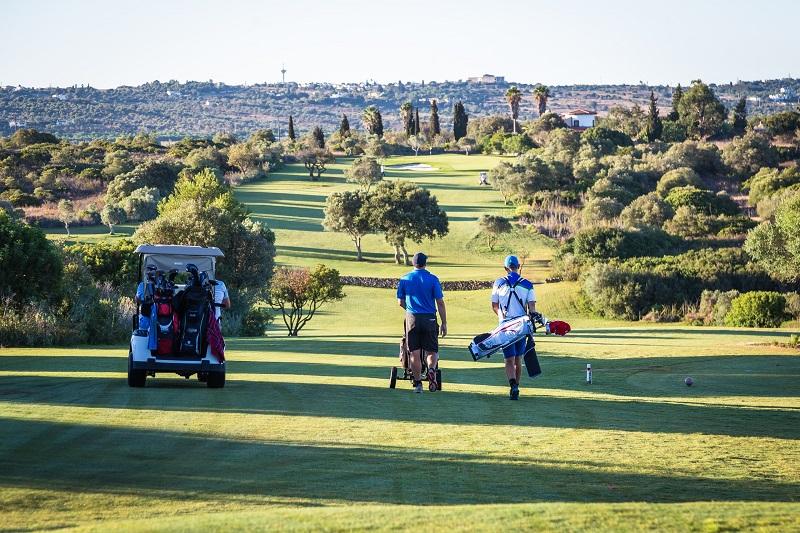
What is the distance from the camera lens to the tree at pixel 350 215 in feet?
298

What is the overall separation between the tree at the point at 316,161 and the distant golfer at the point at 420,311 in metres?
120

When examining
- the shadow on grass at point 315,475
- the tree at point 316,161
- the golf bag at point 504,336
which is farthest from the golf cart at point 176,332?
the tree at point 316,161

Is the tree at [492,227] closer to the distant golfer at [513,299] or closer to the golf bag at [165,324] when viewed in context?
the golf bag at [165,324]

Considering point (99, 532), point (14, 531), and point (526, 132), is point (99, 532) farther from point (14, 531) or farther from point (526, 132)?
point (526, 132)

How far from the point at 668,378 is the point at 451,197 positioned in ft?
323

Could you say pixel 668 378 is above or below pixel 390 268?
above

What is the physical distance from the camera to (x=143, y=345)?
61.1 ft

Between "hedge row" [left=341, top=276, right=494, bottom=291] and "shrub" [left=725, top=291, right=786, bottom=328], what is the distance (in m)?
24.5

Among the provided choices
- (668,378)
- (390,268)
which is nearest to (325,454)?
(668,378)

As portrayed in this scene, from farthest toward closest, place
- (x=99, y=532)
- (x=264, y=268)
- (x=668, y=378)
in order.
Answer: (x=264, y=268) < (x=668, y=378) < (x=99, y=532)

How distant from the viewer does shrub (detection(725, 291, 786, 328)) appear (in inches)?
2010

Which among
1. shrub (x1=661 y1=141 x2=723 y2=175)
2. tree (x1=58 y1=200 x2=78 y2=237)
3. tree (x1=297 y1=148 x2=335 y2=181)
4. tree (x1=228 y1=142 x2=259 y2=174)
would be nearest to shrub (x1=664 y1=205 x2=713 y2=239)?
shrub (x1=661 y1=141 x2=723 y2=175)

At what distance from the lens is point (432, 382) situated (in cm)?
1867

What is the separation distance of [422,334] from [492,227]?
259ft
